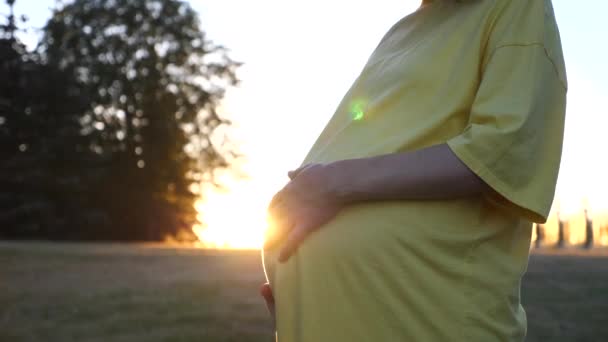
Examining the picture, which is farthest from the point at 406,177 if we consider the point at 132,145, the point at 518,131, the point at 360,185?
the point at 132,145

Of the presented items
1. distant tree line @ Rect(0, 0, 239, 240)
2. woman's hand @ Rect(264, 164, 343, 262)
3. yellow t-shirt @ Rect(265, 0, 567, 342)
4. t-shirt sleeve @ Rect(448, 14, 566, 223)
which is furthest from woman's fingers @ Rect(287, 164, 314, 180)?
distant tree line @ Rect(0, 0, 239, 240)

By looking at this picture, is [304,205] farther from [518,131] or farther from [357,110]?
[518,131]

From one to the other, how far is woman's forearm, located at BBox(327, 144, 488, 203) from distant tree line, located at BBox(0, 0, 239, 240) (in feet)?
90.6

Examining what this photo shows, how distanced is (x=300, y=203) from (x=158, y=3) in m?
34.0

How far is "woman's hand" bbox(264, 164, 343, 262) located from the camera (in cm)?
144

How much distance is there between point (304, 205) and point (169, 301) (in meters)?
6.07

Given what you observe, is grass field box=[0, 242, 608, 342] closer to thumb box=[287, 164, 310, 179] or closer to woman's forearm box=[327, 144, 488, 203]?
thumb box=[287, 164, 310, 179]

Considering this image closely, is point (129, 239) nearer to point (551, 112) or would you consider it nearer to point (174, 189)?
point (174, 189)

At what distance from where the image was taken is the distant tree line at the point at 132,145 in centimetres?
2991

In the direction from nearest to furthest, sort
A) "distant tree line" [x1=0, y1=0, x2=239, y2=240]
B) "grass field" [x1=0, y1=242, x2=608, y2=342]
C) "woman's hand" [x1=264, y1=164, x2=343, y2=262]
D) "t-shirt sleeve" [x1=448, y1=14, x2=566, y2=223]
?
"t-shirt sleeve" [x1=448, y1=14, x2=566, y2=223] → "woman's hand" [x1=264, y1=164, x2=343, y2=262] → "grass field" [x1=0, y1=242, x2=608, y2=342] → "distant tree line" [x1=0, y1=0, x2=239, y2=240]

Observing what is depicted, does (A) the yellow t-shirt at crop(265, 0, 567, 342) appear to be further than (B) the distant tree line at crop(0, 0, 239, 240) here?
No

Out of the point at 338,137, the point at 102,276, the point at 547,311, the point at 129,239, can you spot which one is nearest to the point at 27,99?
the point at 102,276

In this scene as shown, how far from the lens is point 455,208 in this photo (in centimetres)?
133

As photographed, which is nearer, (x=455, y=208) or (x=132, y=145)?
(x=455, y=208)
